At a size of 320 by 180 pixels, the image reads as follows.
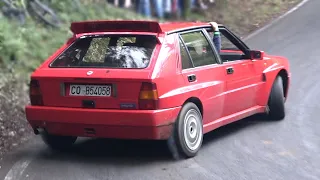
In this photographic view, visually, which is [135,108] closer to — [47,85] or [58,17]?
[47,85]

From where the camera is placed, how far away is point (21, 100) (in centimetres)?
1003

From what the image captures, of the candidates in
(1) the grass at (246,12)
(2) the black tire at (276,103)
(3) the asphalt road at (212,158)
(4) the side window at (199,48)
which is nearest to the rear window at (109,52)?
(4) the side window at (199,48)

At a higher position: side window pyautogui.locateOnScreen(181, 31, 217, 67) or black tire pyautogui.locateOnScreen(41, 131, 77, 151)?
side window pyautogui.locateOnScreen(181, 31, 217, 67)

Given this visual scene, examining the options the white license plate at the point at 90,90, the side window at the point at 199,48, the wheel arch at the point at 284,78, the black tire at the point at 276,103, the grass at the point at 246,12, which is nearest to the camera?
the white license plate at the point at 90,90

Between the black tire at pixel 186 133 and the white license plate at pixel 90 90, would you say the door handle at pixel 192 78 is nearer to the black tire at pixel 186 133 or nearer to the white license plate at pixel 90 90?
the black tire at pixel 186 133

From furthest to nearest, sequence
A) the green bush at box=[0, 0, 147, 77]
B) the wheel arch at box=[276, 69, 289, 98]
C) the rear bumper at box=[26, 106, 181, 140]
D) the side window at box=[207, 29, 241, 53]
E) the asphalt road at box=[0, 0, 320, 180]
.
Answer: the green bush at box=[0, 0, 147, 77] → the wheel arch at box=[276, 69, 289, 98] → the side window at box=[207, 29, 241, 53] → the rear bumper at box=[26, 106, 181, 140] → the asphalt road at box=[0, 0, 320, 180]

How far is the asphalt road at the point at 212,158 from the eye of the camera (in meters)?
6.42

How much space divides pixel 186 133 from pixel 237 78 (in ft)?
4.82

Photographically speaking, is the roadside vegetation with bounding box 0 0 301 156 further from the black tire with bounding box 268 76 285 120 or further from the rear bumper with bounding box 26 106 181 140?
the black tire with bounding box 268 76 285 120

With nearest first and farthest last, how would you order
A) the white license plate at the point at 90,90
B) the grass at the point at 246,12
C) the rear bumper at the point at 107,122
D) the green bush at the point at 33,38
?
the rear bumper at the point at 107,122
the white license plate at the point at 90,90
the green bush at the point at 33,38
the grass at the point at 246,12

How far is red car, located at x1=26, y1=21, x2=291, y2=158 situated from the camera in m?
6.59

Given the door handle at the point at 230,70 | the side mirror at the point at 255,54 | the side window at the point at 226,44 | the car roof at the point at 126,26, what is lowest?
the door handle at the point at 230,70

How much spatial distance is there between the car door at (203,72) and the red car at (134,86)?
1 centimetres

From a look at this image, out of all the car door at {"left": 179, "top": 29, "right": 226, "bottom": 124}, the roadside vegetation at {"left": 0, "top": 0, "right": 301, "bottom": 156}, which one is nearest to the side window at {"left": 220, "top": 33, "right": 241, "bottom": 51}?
the car door at {"left": 179, "top": 29, "right": 226, "bottom": 124}
